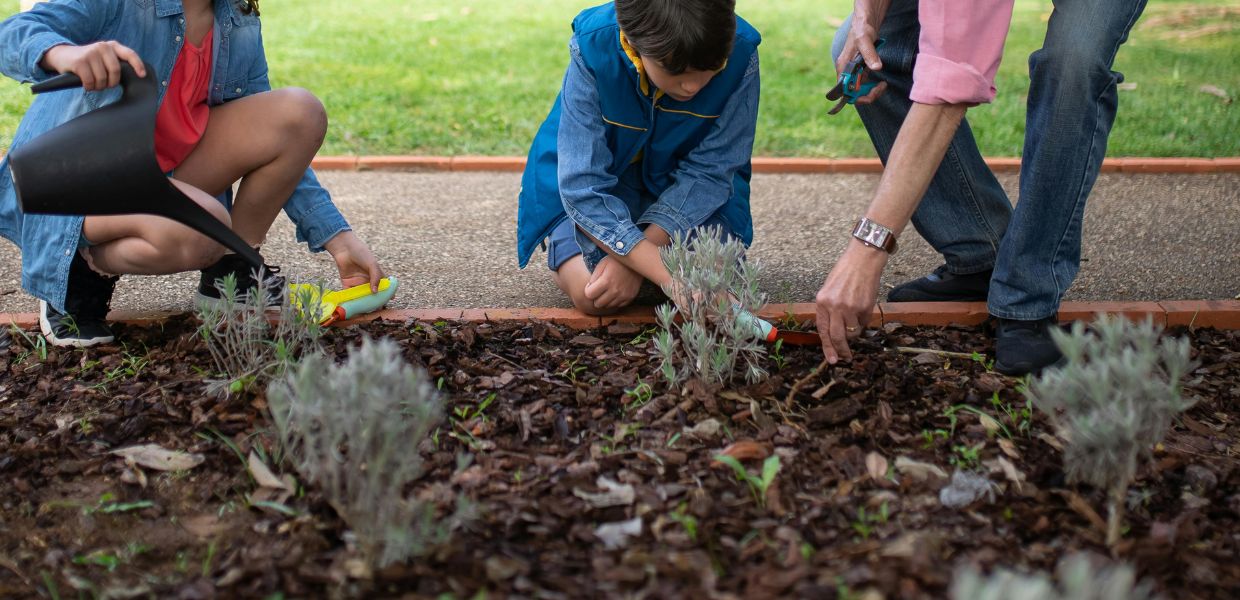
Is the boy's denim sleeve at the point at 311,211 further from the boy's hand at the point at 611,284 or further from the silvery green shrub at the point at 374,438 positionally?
the silvery green shrub at the point at 374,438

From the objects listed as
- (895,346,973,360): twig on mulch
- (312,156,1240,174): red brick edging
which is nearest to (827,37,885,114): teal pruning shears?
(895,346,973,360): twig on mulch

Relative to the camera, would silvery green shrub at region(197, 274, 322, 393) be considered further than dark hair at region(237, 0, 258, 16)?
No

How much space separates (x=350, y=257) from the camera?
2.91 meters

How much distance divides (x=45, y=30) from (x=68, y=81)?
258 mm

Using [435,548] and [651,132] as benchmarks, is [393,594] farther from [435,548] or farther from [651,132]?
[651,132]

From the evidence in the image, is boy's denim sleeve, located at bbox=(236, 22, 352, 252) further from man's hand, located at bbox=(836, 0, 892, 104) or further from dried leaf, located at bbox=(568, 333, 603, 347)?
man's hand, located at bbox=(836, 0, 892, 104)

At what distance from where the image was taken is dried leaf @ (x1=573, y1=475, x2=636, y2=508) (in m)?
1.84

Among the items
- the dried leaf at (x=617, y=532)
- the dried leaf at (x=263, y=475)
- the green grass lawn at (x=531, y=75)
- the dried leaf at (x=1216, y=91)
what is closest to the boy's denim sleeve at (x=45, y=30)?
the dried leaf at (x=263, y=475)

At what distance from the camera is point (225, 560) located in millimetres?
1727

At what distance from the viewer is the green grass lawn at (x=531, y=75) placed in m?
5.00

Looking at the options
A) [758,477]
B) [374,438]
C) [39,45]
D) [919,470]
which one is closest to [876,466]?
[919,470]

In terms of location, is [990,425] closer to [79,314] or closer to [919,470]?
[919,470]

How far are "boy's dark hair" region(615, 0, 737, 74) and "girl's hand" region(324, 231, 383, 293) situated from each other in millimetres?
959

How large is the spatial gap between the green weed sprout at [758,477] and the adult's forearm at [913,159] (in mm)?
632
